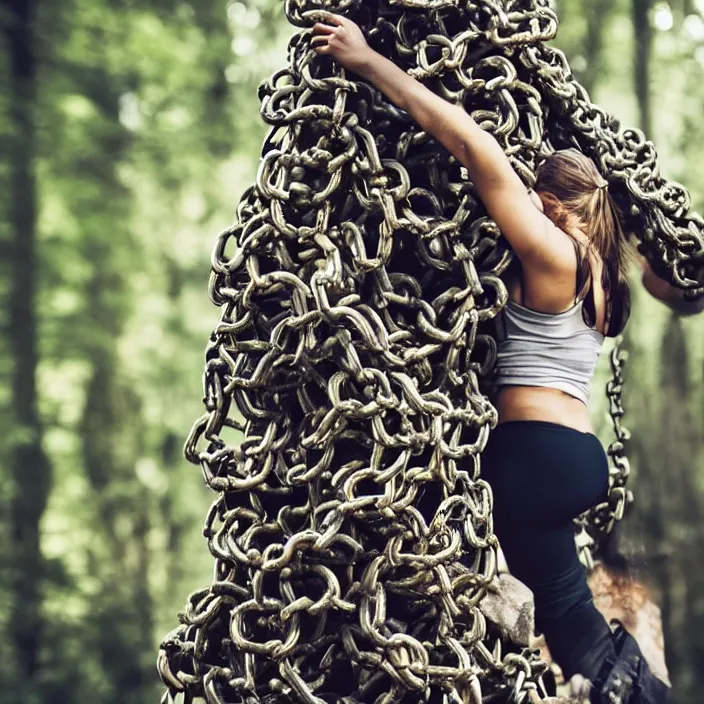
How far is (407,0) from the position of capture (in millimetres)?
1879

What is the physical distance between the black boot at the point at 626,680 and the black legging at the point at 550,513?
31 millimetres

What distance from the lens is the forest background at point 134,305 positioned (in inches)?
250

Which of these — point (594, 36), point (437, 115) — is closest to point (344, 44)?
point (437, 115)

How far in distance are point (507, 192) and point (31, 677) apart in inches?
226

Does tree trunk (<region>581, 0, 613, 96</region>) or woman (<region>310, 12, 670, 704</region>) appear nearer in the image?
woman (<region>310, 12, 670, 704</region>)

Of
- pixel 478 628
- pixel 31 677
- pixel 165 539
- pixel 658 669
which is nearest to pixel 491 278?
pixel 478 628

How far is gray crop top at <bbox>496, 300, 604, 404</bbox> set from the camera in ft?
6.61

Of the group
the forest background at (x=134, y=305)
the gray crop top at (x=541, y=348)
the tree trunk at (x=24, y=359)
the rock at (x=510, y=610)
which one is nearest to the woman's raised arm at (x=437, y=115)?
the gray crop top at (x=541, y=348)

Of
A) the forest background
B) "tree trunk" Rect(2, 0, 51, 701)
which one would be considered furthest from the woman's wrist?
"tree trunk" Rect(2, 0, 51, 701)

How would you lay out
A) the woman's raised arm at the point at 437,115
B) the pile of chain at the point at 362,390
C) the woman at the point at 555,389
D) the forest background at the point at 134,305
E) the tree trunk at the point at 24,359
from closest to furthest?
the pile of chain at the point at 362,390 → the woman's raised arm at the point at 437,115 → the woman at the point at 555,389 → the forest background at the point at 134,305 → the tree trunk at the point at 24,359

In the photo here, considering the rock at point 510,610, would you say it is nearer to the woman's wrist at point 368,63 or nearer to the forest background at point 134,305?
the woman's wrist at point 368,63

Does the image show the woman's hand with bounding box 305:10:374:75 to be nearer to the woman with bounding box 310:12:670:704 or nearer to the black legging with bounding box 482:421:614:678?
the woman with bounding box 310:12:670:704

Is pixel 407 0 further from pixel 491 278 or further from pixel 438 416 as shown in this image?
pixel 438 416

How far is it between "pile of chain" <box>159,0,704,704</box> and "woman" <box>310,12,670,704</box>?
2.5 inches
